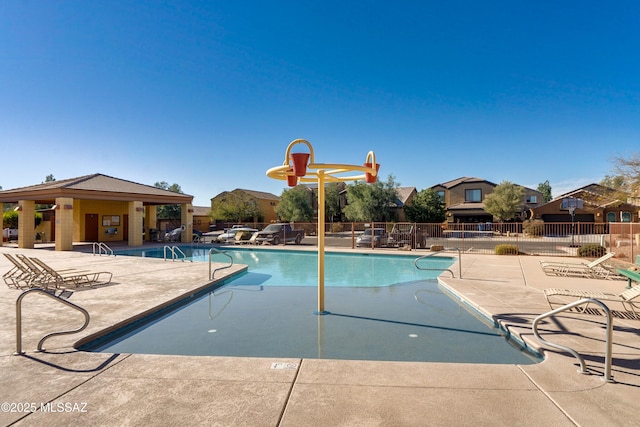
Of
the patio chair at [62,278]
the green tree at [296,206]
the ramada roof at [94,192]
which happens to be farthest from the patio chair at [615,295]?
the green tree at [296,206]

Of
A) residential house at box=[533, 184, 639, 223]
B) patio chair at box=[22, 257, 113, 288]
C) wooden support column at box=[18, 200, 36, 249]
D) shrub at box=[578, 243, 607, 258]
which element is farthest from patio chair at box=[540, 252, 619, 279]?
residential house at box=[533, 184, 639, 223]

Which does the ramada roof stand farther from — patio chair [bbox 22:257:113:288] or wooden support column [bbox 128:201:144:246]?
patio chair [bbox 22:257:113:288]

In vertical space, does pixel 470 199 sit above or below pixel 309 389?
above

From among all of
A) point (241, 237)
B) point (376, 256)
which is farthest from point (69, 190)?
point (376, 256)

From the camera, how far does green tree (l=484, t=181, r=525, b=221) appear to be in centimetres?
3978

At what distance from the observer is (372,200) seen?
130 feet

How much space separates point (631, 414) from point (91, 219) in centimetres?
3259

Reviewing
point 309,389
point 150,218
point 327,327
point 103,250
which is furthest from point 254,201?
point 309,389

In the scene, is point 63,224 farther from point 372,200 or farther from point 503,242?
point 503,242

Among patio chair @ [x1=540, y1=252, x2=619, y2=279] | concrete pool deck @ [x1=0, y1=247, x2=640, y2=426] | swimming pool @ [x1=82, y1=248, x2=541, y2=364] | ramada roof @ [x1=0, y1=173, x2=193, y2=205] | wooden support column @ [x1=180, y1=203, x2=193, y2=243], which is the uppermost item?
ramada roof @ [x1=0, y1=173, x2=193, y2=205]

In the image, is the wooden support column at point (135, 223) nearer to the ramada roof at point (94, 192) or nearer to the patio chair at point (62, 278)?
the ramada roof at point (94, 192)

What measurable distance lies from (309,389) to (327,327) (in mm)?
3086

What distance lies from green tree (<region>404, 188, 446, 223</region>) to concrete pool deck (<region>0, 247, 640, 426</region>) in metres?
35.2

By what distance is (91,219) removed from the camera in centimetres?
2784
